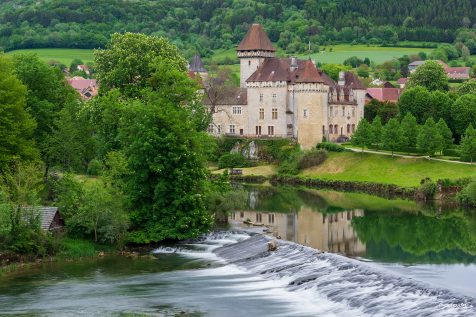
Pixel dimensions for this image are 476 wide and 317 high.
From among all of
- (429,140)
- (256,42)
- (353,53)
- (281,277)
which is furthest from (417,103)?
(353,53)

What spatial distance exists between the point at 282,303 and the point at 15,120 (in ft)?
93.4

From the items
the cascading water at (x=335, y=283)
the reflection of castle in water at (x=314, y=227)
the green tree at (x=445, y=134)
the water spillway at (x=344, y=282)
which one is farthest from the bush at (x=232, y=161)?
the water spillway at (x=344, y=282)

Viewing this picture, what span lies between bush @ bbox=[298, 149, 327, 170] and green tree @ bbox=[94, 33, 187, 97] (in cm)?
2664

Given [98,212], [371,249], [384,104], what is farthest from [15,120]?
[384,104]

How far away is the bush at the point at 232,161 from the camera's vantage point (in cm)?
10056

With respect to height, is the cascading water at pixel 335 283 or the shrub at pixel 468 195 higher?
the shrub at pixel 468 195

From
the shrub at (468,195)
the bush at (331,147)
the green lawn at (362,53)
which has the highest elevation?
the green lawn at (362,53)

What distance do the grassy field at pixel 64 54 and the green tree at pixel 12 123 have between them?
122 m

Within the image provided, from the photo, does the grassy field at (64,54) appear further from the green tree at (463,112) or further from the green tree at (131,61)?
the green tree at (131,61)

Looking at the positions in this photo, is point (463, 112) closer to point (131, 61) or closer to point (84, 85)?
point (131, 61)

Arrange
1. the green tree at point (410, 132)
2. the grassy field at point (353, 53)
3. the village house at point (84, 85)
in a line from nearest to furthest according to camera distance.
A: the green tree at point (410, 132) → the village house at point (84, 85) → the grassy field at point (353, 53)

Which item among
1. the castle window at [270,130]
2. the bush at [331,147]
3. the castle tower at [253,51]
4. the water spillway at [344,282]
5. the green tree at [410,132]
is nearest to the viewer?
the water spillway at [344,282]

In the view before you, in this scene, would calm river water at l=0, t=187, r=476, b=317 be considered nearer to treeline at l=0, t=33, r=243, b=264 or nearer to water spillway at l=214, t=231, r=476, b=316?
water spillway at l=214, t=231, r=476, b=316

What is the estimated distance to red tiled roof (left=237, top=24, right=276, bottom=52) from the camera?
106887mm
